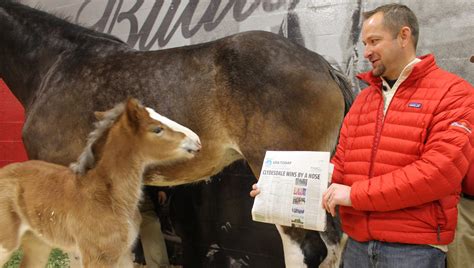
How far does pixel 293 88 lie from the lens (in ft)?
8.35

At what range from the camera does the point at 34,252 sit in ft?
8.79

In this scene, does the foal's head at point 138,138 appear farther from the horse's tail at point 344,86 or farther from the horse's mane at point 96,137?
the horse's tail at point 344,86

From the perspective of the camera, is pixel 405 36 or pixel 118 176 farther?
pixel 118 176

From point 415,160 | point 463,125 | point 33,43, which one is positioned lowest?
point 33,43

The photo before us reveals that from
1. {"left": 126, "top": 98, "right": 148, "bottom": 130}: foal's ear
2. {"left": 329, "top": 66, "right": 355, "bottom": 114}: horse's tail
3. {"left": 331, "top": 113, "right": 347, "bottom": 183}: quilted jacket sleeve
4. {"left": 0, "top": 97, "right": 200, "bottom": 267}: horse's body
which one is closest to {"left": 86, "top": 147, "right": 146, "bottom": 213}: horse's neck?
{"left": 0, "top": 97, "right": 200, "bottom": 267}: horse's body

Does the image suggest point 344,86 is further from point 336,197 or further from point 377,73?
point 336,197

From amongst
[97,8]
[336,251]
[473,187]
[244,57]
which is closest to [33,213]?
[244,57]

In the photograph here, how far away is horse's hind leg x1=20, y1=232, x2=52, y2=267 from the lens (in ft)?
8.70

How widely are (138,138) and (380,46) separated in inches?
53.2

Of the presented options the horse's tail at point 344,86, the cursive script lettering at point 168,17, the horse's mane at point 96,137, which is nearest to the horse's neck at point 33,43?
the cursive script lettering at point 168,17

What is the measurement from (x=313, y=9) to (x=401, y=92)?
1.77 m

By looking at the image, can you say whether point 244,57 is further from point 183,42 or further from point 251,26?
point 183,42

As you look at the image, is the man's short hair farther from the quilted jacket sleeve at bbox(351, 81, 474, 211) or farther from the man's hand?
the man's hand

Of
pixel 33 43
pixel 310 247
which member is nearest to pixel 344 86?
pixel 310 247
